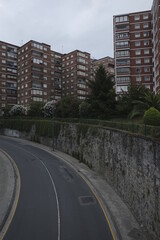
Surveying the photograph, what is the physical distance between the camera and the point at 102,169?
88.9ft

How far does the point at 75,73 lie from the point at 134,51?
114ft

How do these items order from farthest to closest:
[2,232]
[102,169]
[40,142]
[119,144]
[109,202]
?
[40,142] < [102,169] < [119,144] < [109,202] < [2,232]

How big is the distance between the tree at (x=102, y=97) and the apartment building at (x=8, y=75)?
54077mm

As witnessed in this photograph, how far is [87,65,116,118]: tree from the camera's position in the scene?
36.9m

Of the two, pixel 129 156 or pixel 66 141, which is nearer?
pixel 129 156

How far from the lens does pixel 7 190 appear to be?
73.9 feet

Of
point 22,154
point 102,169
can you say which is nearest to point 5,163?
point 22,154

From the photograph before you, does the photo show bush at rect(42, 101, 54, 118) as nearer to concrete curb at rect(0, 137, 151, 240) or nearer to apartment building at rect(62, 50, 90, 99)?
concrete curb at rect(0, 137, 151, 240)

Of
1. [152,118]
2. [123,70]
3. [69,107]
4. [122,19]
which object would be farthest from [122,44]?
[152,118]

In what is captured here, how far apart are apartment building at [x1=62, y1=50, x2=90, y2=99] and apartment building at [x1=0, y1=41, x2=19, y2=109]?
22.3 metres

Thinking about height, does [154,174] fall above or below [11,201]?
above

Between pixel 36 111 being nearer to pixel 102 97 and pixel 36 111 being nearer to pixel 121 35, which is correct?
pixel 102 97

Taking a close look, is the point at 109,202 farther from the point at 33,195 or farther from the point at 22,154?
the point at 22,154

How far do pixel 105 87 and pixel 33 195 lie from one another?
2424cm
